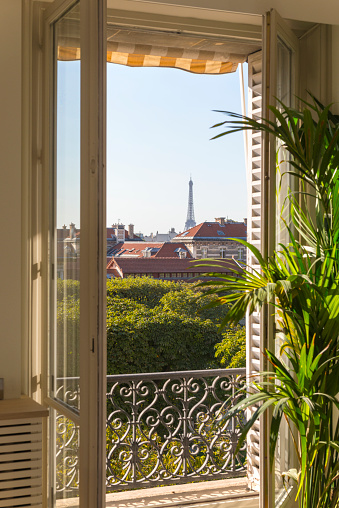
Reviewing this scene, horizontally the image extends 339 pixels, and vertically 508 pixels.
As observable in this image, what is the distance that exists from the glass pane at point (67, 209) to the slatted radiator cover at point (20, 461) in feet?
0.67

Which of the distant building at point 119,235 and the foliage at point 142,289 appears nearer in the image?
the distant building at point 119,235

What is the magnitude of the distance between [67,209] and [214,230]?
519 centimetres

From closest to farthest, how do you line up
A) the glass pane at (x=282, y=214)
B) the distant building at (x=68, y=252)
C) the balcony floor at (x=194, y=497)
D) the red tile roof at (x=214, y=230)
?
the distant building at (x=68, y=252) → the glass pane at (x=282, y=214) → the balcony floor at (x=194, y=497) → the red tile roof at (x=214, y=230)

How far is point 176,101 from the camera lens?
24.6 feet

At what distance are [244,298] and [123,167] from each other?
5100 millimetres

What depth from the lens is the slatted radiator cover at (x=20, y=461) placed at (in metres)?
2.41

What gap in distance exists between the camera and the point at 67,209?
2533 mm

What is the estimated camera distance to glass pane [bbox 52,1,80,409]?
7.88 ft

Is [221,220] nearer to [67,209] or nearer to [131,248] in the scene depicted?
[131,248]

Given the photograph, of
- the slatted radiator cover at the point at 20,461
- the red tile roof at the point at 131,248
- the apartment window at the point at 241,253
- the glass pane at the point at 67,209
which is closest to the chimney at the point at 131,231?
the red tile roof at the point at 131,248

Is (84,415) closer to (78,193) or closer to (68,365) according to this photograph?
(68,365)

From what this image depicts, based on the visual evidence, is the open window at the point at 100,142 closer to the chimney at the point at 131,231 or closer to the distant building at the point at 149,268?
the chimney at the point at 131,231

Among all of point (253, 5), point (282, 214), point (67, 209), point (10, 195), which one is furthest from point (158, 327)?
point (67, 209)

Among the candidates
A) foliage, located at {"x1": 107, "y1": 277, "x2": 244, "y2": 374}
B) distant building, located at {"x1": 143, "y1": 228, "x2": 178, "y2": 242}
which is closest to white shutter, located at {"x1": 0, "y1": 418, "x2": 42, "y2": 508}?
foliage, located at {"x1": 107, "y1": 277, "x2": 244, "y2": 374}
